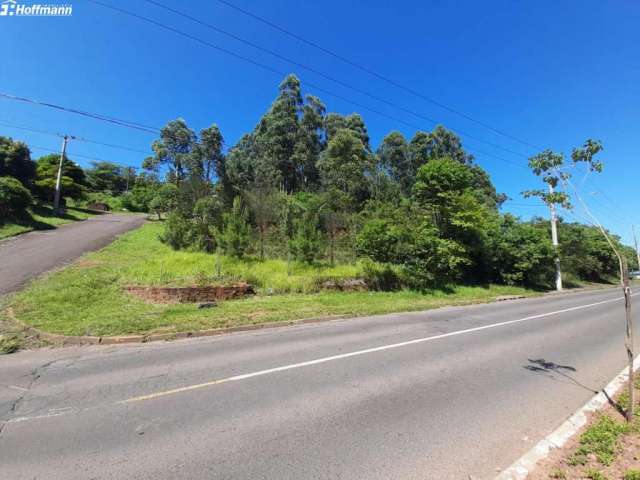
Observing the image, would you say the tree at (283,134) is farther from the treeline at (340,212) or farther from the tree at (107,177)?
the tree at (107,177)

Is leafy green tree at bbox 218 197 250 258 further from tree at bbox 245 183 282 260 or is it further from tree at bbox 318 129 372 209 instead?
tree at bbox 318 129 372 209

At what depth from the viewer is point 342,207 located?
2378 cm

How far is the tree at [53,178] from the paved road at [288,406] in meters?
35.2

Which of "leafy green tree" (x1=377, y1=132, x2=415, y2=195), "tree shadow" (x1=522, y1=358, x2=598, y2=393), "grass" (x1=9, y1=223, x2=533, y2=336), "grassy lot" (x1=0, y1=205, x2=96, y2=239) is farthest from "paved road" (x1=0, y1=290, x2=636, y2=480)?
"leafy green tree" (x1=377, y1=132, x2=415, y2=195)

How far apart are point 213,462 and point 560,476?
3.32 m

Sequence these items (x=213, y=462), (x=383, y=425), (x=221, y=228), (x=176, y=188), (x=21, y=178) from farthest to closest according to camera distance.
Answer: (x=21, y=178) → (x=176, y=188) → (x=221, y=228) → (x=383, y=425) → (x=213, y=462)

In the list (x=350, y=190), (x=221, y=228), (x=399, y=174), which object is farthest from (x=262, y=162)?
(x=399, y=174)

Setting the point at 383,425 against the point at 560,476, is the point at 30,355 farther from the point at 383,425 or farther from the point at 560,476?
the point at 560,476

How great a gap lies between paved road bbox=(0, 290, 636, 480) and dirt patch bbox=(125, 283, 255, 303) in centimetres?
360

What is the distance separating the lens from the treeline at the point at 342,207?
52.5 feet

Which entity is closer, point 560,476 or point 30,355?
point 560,476

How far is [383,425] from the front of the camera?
3.71 m

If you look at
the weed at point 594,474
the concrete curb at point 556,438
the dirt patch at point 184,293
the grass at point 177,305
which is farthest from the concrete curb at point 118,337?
the weed at point 594,474

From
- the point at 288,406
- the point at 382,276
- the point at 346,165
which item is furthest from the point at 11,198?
the point at 288,406
